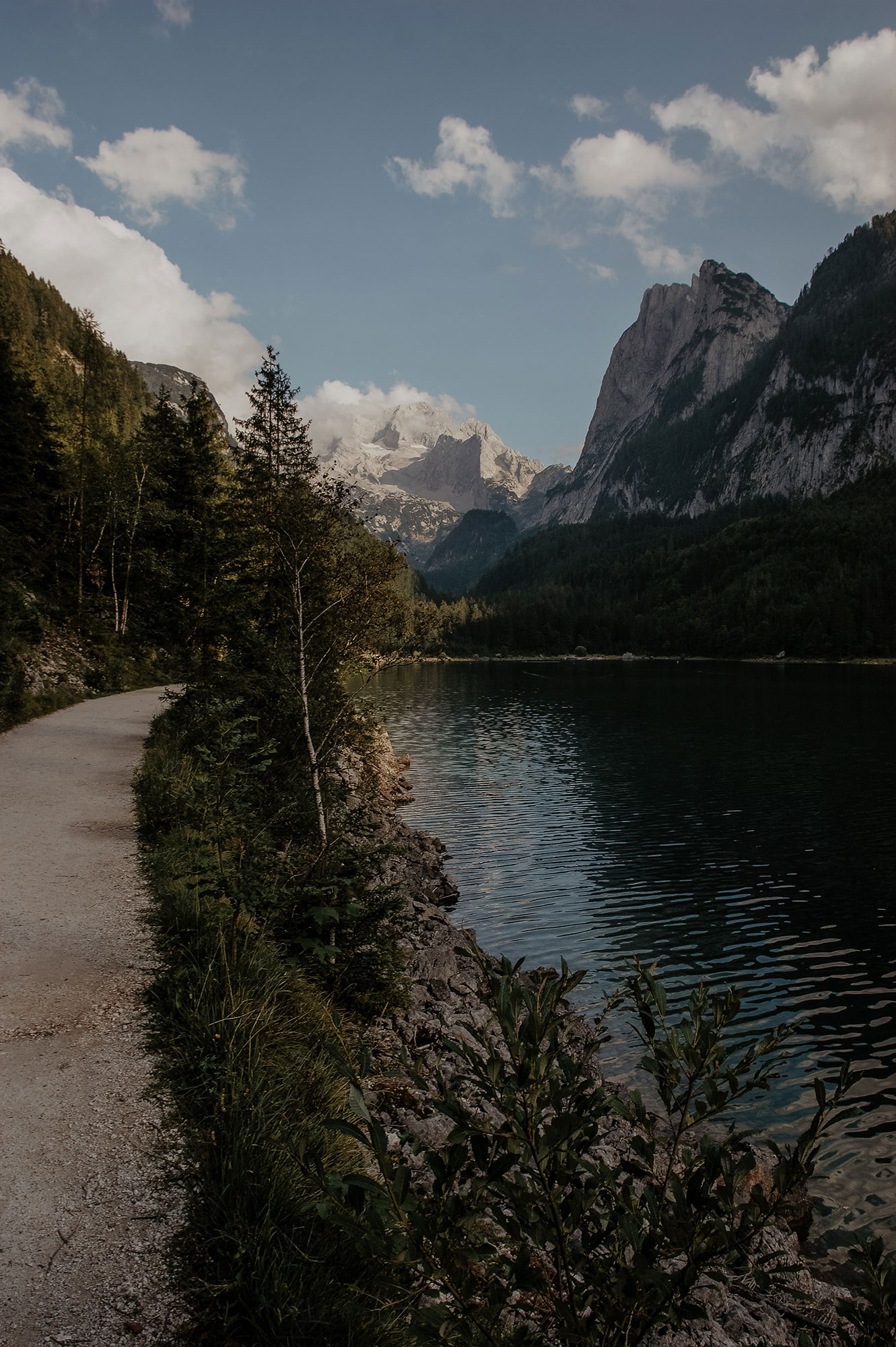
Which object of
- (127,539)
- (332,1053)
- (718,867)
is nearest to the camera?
(332,1053)

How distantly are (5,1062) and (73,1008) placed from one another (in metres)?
1.00

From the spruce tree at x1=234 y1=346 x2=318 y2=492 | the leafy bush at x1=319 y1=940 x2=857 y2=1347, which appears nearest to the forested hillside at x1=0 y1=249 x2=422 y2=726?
the spruce tree at x1=234 y1=346 x2=318 y2=492

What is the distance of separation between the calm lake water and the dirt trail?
4075 millimetres

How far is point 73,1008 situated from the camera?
7.33m

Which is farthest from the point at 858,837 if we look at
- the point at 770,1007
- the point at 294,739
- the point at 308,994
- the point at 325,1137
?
the point at 325,1137

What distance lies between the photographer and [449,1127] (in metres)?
8.17

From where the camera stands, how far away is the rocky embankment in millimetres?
6023

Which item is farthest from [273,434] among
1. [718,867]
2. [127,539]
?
[127,539]

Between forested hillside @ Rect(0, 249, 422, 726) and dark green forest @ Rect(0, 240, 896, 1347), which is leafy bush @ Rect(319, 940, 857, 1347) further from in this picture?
forested hillside @ Rect(0, 249, 422, 726)

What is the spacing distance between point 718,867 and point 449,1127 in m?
18.2

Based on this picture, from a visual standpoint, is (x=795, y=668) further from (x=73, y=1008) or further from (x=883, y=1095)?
(x=73, y=1008)

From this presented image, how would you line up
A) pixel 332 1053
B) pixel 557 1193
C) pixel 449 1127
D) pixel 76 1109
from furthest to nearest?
pixel 449 1127
pixel 76 1109
pixel 332 1053
pixel 557 1193

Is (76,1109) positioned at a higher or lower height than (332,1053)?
lower

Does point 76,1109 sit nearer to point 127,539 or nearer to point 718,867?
point 718,867
